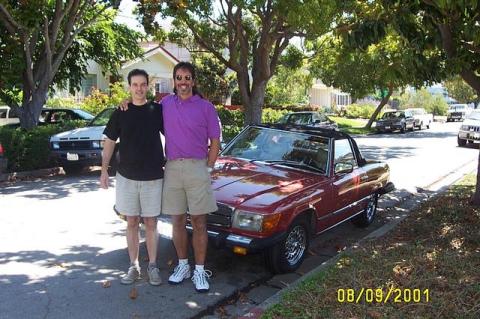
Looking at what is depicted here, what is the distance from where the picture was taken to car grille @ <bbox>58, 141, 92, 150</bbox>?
1172cm

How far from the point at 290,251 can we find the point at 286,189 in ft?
2.20

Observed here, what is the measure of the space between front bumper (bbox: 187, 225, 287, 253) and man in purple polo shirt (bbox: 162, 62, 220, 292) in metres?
0.23

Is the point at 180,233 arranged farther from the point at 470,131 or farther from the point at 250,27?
the point at 470,131

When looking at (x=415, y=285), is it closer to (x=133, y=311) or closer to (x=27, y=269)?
(x=133, y=311)

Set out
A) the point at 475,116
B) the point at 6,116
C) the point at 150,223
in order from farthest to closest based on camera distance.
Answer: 1. the point at 475,116
2. the point at 6,116
3. the point at 150,223

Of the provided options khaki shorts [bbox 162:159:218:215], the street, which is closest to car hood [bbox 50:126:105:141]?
the street

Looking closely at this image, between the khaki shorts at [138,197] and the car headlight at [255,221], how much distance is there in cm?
78

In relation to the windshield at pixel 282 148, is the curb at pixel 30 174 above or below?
below

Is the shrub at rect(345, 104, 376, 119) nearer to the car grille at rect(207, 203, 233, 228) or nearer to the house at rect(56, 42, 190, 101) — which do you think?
the house at rect(56, 42, 190, 101)

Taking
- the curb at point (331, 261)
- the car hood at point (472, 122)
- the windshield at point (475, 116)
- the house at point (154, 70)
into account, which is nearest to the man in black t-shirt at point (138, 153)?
the curb at point (331, 261)

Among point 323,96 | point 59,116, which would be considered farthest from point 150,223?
point 323,96

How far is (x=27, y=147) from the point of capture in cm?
1213

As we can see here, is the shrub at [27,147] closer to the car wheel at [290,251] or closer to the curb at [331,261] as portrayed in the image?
the curb at [331,261]

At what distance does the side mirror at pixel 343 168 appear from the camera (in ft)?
21.1
